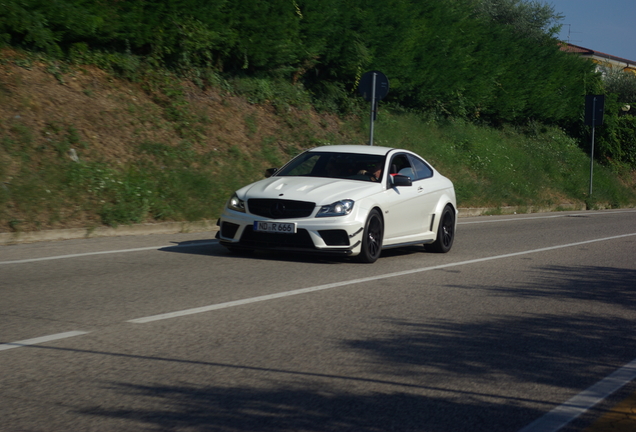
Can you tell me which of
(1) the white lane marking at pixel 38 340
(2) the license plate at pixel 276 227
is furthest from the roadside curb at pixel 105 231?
(1) the white lane marking at pixel 38 340

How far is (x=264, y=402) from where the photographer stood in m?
4.36

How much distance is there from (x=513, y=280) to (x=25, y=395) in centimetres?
652

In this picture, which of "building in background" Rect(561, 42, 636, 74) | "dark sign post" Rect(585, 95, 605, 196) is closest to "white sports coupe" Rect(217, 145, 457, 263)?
"dark sign post" Rect(585, 95, 605, 196)

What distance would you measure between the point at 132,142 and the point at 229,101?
4.71 m

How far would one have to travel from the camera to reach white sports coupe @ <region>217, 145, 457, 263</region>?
9.78 meters

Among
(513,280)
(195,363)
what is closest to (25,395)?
(195,363)

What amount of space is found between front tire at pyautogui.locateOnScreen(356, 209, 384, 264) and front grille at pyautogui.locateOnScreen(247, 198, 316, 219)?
0.81 metres

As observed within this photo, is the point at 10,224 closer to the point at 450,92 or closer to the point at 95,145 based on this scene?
the point at 95,145

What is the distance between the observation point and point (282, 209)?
32.3ft

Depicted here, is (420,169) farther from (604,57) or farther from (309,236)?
(604,57)

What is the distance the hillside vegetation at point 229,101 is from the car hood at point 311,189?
3.72 metres

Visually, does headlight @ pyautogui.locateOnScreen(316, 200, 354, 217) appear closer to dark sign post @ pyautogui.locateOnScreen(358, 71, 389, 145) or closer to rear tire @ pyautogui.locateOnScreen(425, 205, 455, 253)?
rear tire @ pyautogui.locateOnScreen(425, 205, 455, 253)

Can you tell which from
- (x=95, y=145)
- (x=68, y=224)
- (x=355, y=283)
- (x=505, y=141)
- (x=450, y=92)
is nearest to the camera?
(x=355, y=283)

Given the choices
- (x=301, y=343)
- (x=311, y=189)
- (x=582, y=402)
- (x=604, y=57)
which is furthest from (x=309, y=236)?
(x=604, y=57)
